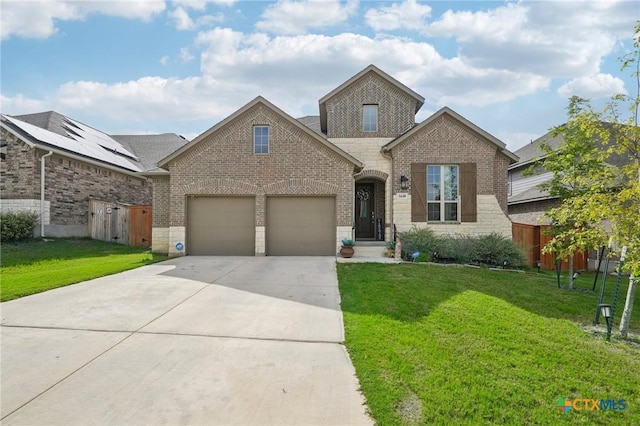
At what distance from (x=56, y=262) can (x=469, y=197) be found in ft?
48.4

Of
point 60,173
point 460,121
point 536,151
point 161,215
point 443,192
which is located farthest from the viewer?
point 536,151

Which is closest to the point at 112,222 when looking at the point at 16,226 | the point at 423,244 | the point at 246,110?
the point at 16,226

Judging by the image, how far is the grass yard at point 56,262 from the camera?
329 inches

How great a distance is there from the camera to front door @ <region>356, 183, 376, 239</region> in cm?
1678

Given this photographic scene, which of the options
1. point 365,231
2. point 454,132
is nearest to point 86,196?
point 365,231

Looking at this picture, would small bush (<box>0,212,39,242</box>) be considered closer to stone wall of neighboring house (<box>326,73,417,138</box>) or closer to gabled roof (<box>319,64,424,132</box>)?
stone wall of neighboring house (<box>326,73,417,138</box>)

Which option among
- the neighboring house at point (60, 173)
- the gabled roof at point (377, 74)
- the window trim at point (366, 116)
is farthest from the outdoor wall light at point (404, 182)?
the neighboring house at point (60, 173)

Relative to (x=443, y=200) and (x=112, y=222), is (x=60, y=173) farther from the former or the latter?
(x=443, y=200)

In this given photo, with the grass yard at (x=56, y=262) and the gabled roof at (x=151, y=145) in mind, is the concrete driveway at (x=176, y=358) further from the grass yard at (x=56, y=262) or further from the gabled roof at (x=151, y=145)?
the gabled roof at (x=151, y=145)

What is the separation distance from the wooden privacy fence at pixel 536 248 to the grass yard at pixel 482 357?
612 cm

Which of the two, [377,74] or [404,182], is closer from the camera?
[404,182]

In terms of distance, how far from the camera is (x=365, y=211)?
664 inches

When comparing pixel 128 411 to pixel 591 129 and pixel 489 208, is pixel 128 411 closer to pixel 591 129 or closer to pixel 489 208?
pixel 591 129

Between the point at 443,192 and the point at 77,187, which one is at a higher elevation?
the point at 77,187
